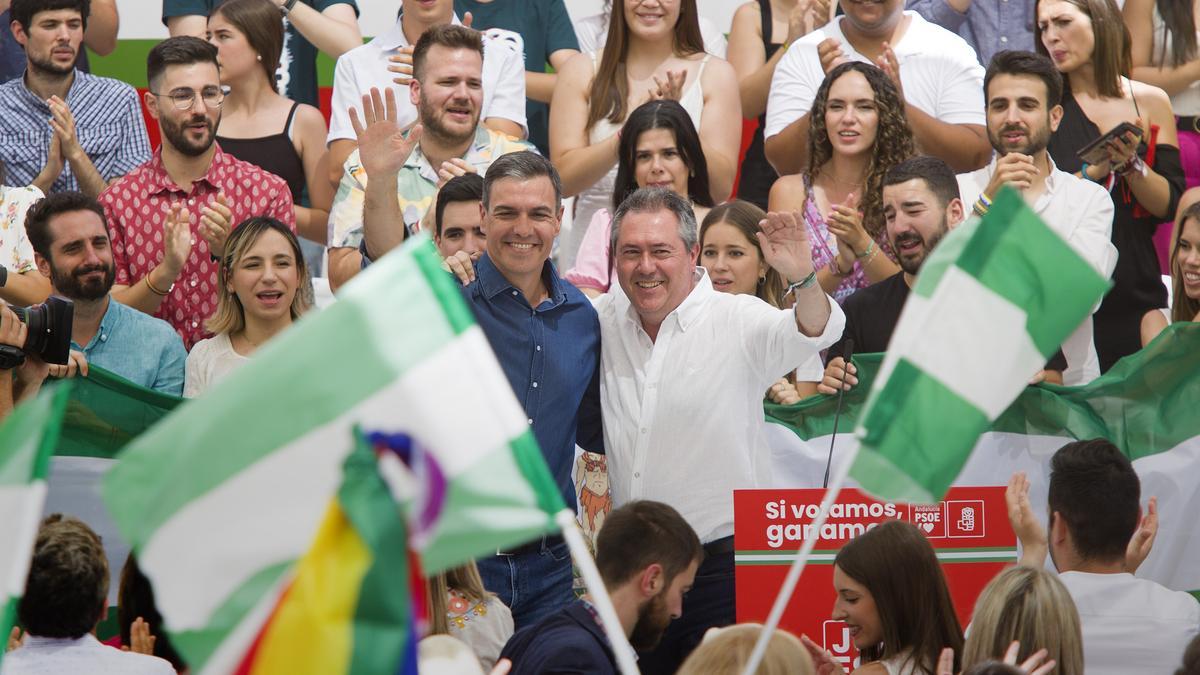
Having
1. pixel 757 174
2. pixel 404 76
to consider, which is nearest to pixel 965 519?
pixel 757 174

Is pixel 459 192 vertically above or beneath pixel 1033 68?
beneath

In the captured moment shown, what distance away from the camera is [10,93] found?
8.66 m

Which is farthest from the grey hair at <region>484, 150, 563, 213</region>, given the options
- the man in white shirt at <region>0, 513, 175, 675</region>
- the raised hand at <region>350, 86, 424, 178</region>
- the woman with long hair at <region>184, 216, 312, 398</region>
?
the man in white shirt at <region>0, 513, 175, 675</region>

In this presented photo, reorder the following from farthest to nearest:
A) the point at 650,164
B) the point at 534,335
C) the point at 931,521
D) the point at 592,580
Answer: the point at 650,164, the point at 534,335, the point at 931,521, the point at 592,580

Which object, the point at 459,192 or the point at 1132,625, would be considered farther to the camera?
the point at 459,192

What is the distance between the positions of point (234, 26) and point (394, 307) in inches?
228

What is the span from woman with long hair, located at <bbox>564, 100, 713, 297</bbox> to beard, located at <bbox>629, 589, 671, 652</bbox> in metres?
2.54

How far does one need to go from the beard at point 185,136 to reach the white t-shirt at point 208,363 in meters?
1.22

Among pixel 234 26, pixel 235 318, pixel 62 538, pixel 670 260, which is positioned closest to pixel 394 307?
pixel 62 538

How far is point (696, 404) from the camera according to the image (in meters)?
6.09

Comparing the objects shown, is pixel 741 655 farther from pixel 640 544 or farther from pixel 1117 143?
pixel 1117 143

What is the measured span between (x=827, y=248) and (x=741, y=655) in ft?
11.9

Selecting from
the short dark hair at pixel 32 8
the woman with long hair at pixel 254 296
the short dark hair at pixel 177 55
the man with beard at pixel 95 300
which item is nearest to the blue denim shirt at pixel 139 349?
the man with beard at pixel 95 300

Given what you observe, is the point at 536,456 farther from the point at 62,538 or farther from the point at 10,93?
the point at 10,93
